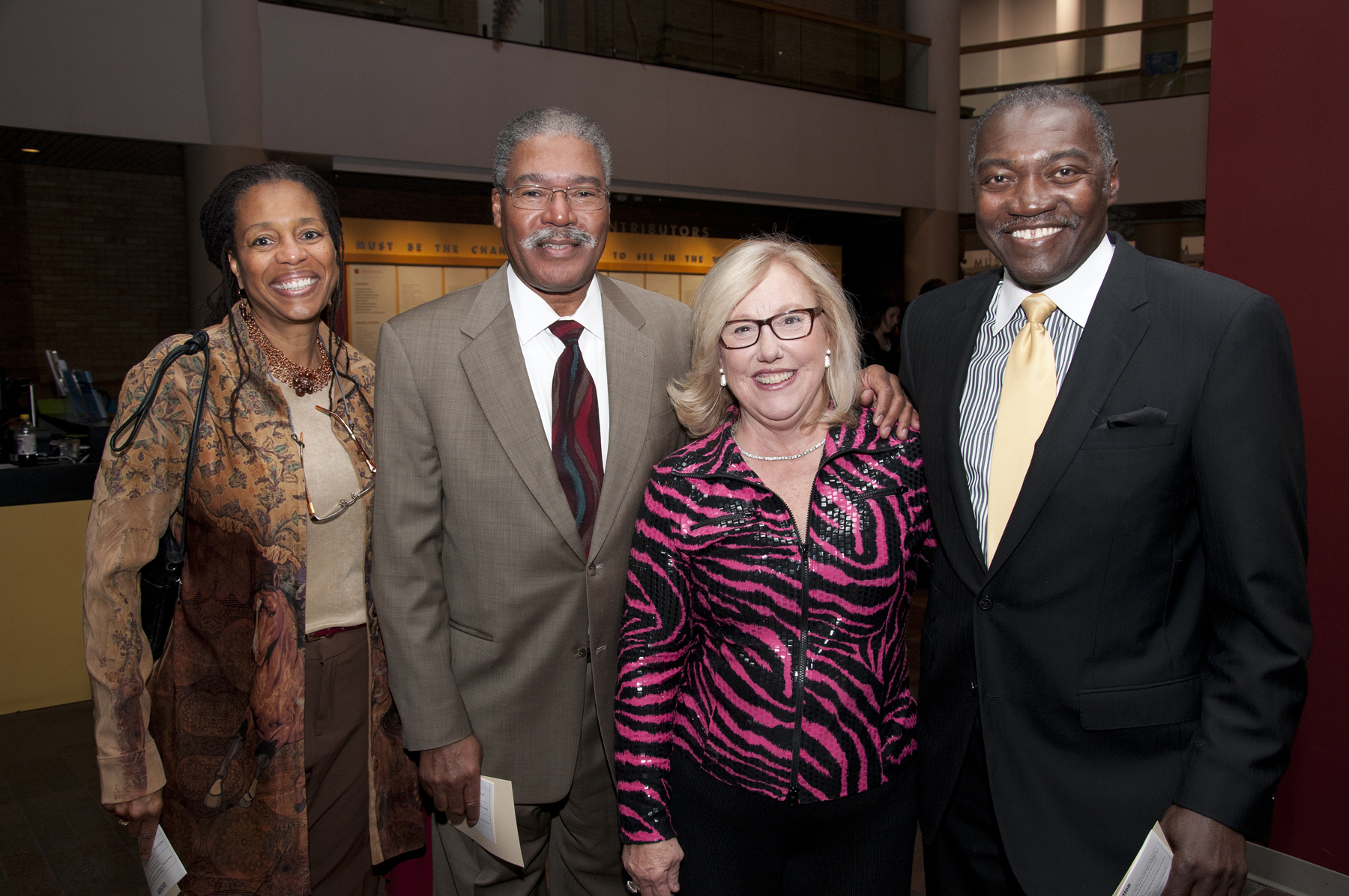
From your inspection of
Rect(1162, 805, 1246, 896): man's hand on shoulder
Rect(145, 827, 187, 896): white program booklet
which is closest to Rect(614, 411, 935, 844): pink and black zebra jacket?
Rect(1162, 805, 1246, 896): man's hand on shoulder

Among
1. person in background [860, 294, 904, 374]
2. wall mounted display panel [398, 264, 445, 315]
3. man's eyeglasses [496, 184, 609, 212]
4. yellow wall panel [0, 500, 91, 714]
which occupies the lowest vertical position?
yellow wall panel [0, 500, 91, 714]

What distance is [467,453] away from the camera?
1765mm

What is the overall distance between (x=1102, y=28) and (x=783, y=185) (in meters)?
4.53

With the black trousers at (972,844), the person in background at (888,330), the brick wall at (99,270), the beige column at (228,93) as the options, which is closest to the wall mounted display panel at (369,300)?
the beige column at (228,93)

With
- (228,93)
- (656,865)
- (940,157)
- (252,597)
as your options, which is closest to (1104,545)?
(656,865)

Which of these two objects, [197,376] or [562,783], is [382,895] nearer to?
[562,783]

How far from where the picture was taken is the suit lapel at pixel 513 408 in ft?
5.76

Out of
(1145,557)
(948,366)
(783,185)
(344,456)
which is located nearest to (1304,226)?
(948,366)

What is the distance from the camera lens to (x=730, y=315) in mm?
1697

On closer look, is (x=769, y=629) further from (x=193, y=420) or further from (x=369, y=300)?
(x=369, y=300)

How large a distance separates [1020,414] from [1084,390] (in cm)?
12

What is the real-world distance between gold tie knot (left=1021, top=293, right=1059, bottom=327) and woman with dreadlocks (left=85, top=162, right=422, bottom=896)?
1414 millimetres

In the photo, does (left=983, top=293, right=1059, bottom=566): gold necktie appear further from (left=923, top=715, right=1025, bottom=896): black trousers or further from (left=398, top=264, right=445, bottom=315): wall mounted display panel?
(left=398, top=264, right=445, bottom=315): wall mounted display panel

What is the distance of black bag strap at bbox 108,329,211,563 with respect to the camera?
5.66 feet
